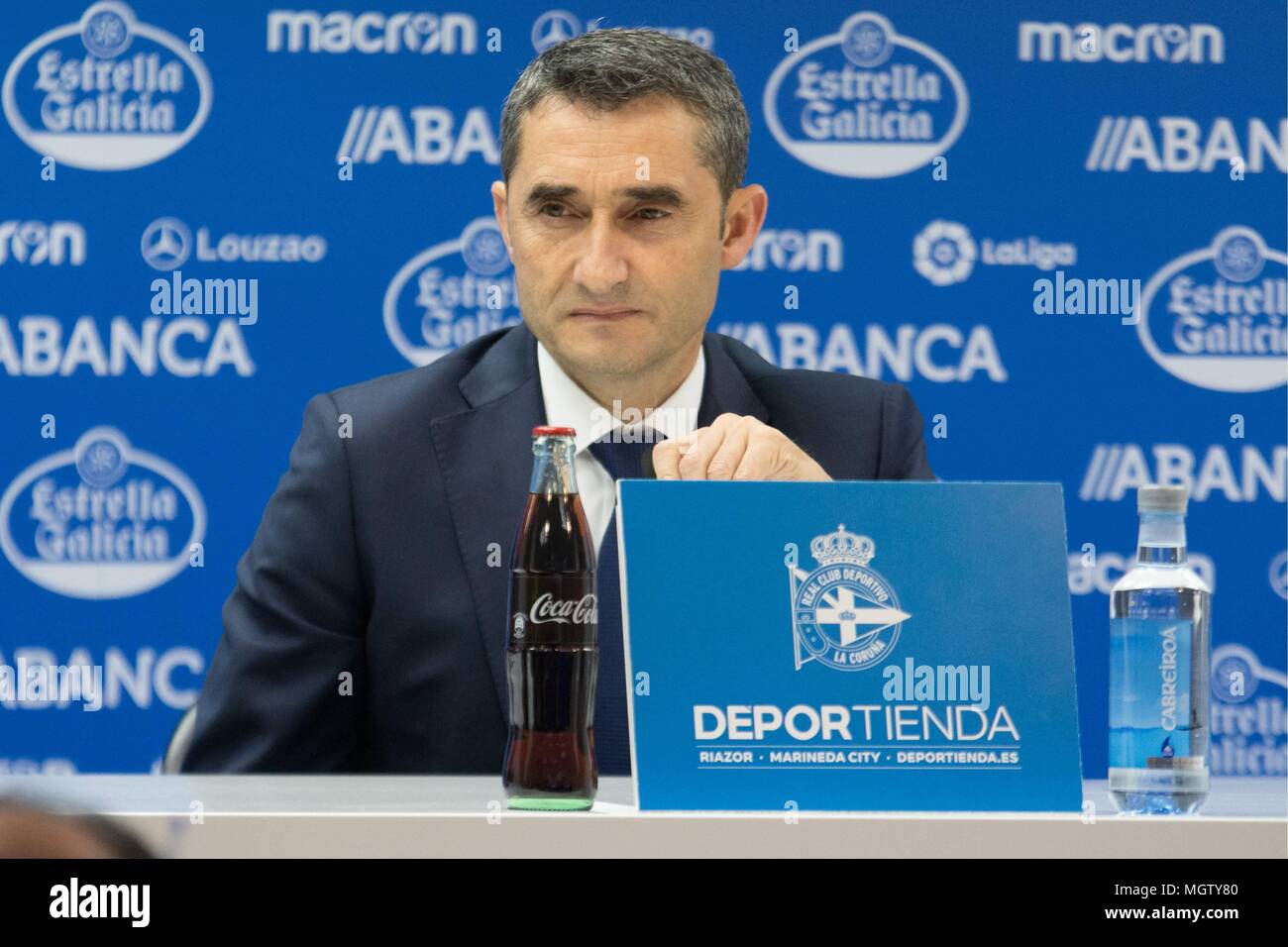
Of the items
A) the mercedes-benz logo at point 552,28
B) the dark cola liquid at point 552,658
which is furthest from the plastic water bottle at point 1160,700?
the mercedes-benz logo at point 552,28

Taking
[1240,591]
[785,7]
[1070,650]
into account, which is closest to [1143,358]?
[1240,591]

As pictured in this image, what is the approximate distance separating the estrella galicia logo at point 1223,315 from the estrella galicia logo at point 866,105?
572 millimetres

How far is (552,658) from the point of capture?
1.06 metres

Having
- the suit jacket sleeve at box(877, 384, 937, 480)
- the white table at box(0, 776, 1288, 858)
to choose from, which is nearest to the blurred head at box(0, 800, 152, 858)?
the white table at box(0, 776, 1288, 858)

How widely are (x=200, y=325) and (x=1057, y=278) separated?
71.2 inches

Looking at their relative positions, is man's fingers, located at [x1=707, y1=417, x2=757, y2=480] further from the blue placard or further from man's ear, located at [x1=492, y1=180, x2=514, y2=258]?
man's ear, located at [x1=492, y1=180, x2=514, y2=258]

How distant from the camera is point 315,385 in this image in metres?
3.29

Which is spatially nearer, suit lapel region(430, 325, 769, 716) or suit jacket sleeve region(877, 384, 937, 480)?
suit lapel region(430, 325, 769, 716)

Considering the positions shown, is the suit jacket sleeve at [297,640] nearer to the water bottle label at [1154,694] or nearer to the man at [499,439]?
the man at [499,439]

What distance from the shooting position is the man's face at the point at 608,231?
6.23ft

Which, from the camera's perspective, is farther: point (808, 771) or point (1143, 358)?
point (1143, 358)

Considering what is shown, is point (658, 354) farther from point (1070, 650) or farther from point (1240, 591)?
point (1240, 591)

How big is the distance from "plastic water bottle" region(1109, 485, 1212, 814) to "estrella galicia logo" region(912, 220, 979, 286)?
2307 millimetres

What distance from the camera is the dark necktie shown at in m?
1.53
